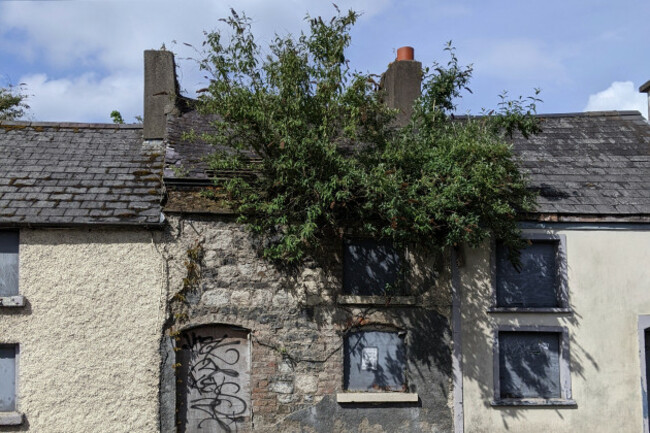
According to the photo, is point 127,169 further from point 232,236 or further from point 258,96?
point 258,96

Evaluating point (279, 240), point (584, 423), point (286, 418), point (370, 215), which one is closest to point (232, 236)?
point (279, 240)

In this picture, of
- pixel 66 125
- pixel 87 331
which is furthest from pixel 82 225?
pixel 66 125

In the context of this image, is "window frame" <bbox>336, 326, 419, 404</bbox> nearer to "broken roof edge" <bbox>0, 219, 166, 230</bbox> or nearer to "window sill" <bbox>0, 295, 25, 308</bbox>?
"broken roof edge" <bbox>0, 219, 166, 230</bbox>

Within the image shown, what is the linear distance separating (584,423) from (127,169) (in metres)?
8.47

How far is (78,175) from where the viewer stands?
10742 mm

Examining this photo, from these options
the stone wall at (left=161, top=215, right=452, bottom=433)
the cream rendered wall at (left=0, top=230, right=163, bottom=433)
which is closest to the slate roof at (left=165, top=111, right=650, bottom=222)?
the stone wall at (left=161, top=215, right=452, bottom=433)

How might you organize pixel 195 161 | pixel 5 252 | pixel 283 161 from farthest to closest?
pixel 195 161
pixel 5 252
pixel 283 161

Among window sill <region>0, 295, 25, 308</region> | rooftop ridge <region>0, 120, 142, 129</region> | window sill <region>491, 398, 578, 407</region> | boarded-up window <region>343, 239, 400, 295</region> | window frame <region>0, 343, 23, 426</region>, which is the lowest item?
window sill <region>491, 398, 578, 407</region>

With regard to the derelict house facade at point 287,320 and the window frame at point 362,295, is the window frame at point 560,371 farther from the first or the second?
the window frame at point 362,295

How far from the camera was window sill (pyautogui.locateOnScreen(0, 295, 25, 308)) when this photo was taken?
9492 millimetres

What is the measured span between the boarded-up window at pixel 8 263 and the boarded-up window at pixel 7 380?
2.77 feet

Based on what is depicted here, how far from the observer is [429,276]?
34.2ft

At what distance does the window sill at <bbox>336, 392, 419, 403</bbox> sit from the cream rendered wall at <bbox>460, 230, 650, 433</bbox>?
0.90 m

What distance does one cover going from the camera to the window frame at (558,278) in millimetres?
10305
